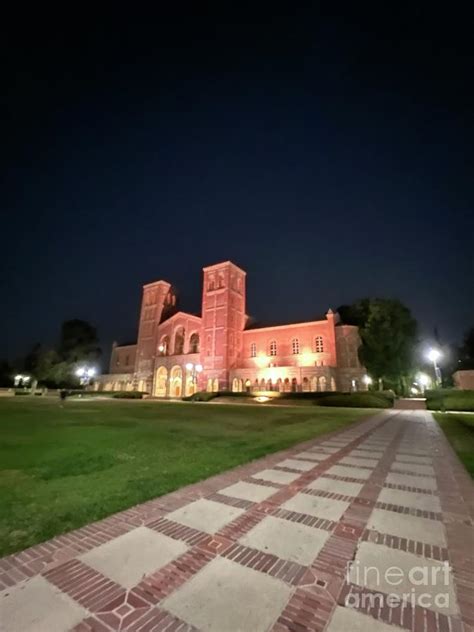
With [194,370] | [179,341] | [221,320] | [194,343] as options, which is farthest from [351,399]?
[179,341]

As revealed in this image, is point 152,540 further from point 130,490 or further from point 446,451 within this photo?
point 446,451

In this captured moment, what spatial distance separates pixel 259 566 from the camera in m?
2.51

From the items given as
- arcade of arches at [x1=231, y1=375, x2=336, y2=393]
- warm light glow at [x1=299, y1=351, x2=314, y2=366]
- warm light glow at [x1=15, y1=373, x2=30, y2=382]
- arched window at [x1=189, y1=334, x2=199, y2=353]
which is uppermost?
arched window at [x1=189, y1=334, x2=199, y2=353]

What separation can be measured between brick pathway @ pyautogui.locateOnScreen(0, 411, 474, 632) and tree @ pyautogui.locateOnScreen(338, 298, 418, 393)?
33.3m

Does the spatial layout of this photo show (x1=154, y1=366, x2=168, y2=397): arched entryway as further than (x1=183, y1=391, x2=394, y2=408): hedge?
Yes

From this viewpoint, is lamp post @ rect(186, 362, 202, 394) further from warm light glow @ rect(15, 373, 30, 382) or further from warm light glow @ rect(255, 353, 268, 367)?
warm light glow @ rect(15, 373, 30, 382)

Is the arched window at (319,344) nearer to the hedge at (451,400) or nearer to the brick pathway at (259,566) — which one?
the hedge at (451,400)

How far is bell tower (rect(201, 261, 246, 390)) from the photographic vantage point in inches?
1859

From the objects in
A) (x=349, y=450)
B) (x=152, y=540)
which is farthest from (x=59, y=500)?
(x=349, y=450)

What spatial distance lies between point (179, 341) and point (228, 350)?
13.0 meters

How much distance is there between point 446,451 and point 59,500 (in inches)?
360

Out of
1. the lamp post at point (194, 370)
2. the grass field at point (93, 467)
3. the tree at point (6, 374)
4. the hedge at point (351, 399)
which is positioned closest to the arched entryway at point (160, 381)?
the lamp post at point (194, 370)

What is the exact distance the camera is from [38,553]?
2.70 meters

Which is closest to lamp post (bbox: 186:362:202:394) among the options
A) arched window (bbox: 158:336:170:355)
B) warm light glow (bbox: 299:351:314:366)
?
arched window (bbox: 158:336:170:355)
